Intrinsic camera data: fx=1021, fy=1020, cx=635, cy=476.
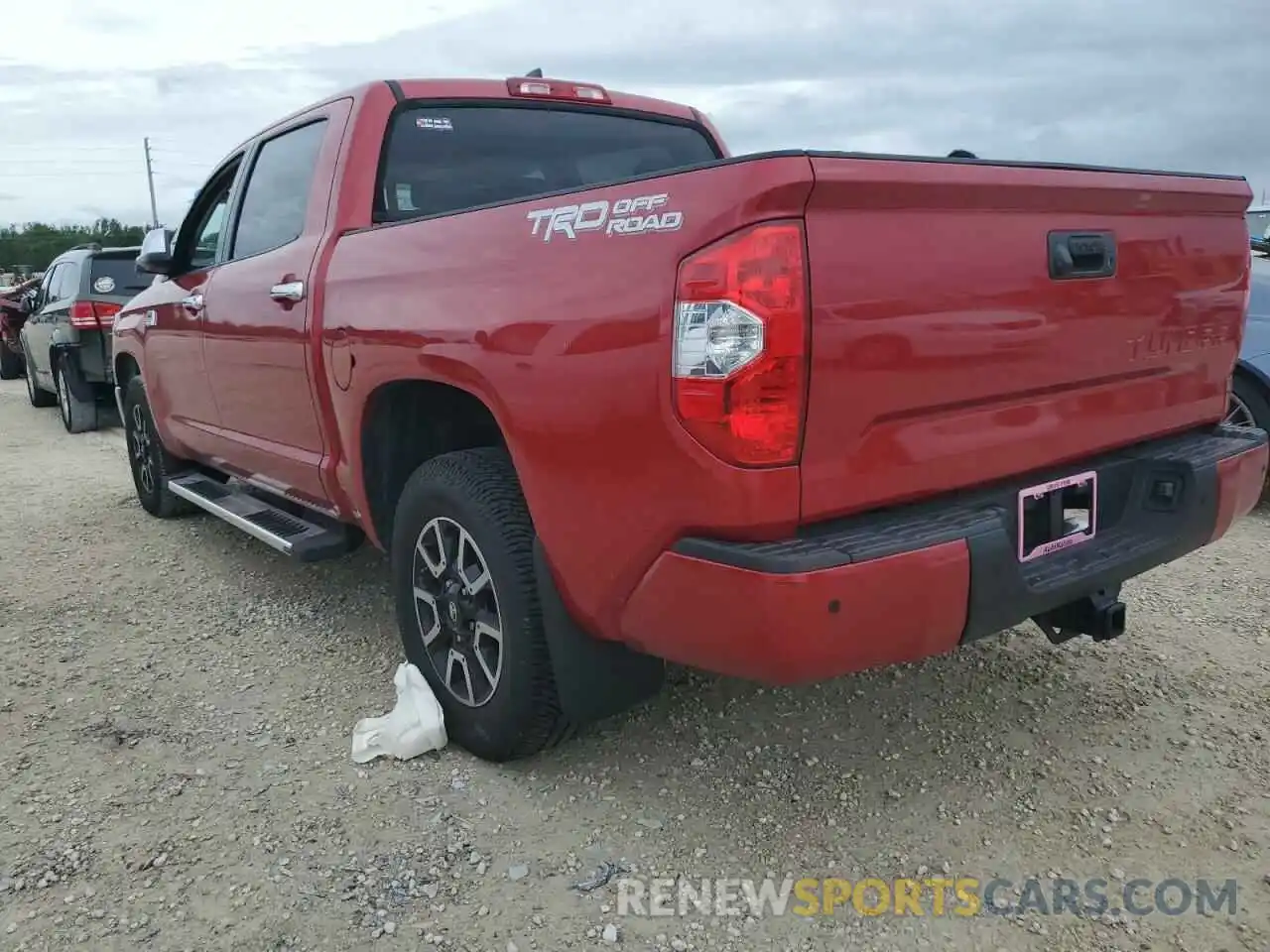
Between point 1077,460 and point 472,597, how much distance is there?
5.35ft

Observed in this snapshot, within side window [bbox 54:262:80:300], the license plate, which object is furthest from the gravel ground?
side window [bbox 54:262:80:300]

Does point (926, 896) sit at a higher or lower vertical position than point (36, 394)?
lower

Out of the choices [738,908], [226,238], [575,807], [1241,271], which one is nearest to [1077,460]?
[1241,271]

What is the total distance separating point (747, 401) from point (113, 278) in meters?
9.04

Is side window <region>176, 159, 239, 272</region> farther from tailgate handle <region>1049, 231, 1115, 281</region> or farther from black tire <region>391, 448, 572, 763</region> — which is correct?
tailgate handle <region>1049, 231, 1115, 281</region>

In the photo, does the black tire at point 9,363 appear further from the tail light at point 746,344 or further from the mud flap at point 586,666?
the tail light at point 746,344

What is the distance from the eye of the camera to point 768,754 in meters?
2.93

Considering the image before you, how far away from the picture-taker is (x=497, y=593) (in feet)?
8.69

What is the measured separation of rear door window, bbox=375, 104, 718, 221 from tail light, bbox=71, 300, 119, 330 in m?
6.93

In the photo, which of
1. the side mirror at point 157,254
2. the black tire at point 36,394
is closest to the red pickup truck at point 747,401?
the side mirror at point 157,254

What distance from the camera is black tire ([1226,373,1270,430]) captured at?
5191 millimetres

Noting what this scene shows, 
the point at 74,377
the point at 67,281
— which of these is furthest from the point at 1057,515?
the point at 67,281

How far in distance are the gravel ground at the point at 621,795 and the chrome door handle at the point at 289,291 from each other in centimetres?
131

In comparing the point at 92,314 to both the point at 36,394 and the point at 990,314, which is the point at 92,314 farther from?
the point at 990,314
